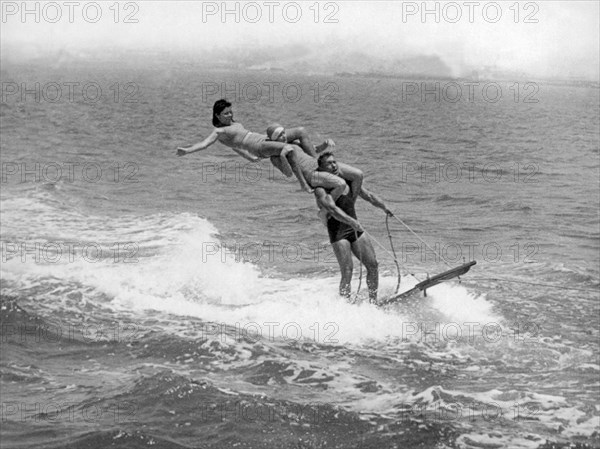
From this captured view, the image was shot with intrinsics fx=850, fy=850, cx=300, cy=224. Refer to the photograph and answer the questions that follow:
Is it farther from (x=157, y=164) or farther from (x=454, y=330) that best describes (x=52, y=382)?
(x=157, y=164)

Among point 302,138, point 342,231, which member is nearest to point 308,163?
point 302,138

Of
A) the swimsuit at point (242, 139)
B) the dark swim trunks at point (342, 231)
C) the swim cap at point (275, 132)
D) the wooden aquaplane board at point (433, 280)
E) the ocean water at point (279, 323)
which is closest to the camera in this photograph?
the ocean water at point (279, 323)

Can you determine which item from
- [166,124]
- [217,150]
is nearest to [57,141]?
[217,150]

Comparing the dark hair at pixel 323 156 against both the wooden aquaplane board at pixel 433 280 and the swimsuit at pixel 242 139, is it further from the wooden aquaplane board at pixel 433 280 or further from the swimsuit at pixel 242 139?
the wooden aquaplane board at pixel 433 280

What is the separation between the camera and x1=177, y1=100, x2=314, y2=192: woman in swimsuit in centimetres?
1147

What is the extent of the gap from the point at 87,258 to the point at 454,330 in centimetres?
789

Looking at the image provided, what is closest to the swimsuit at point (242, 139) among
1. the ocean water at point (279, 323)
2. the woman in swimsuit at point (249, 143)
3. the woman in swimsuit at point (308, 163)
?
the woman in swimsuit at point (249, 143)

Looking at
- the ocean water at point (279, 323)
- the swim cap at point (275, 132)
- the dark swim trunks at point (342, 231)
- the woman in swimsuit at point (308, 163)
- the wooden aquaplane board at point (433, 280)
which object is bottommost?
the ocean water at point (279, 323)

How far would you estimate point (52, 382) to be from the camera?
1052 centimetres

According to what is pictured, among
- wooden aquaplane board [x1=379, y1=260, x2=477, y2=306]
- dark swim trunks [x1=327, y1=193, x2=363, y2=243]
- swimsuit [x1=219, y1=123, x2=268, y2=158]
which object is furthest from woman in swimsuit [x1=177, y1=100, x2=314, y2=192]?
wooden aquaplane board [x1=379, y1=260, x2=477, y2=306]

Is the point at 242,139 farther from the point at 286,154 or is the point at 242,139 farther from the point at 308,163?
the point at 308,163

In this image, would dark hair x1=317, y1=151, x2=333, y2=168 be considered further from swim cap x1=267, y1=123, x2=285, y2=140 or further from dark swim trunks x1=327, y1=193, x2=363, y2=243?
dark swim trunks x1=327, y1=193, x2=363, y2=243

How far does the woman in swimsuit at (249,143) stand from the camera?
37.6 ft

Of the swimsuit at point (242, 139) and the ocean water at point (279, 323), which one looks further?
the swimsuit at point (242, 139)
